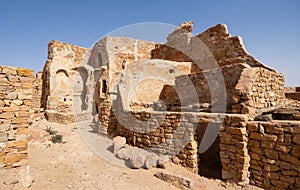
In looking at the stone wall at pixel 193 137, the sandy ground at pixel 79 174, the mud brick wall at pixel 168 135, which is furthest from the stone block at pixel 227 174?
the mud brick wall at pixel 168 135

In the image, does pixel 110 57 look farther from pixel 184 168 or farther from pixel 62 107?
pixel 184 168

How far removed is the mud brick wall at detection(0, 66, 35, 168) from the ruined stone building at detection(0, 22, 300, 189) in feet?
0.04

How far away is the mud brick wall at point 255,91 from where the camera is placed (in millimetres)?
4043

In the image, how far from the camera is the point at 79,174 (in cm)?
400

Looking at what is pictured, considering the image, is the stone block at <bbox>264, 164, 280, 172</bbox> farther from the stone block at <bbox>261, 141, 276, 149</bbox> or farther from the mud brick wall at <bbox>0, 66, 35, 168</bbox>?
the mud brick wall at <bbox>0, 66, 35, 168</bbox>

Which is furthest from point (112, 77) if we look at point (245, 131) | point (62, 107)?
point (245, 131)

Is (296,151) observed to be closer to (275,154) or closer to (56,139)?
(275,154)

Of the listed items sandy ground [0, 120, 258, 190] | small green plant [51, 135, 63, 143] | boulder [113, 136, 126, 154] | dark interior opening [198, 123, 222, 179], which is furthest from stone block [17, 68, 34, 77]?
dark interior opening [198, 123, 222, 179]

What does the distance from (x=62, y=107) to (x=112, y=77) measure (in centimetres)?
527

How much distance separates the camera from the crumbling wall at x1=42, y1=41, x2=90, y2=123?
51.3 ft

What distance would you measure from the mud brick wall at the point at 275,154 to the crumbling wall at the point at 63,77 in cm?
1402

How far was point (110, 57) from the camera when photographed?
17.4m

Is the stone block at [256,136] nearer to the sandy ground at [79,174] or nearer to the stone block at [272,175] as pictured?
the stone block at [272,175]

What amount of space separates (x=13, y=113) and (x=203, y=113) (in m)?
4.11
